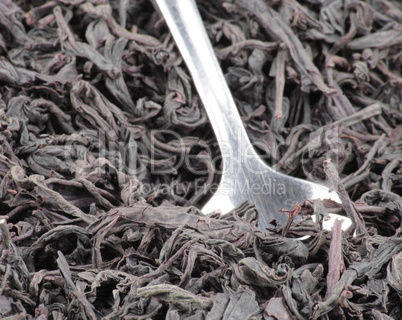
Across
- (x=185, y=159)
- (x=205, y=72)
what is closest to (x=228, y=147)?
(x=185, y=159)

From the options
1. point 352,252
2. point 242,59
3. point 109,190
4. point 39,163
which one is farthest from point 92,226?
point 242,59

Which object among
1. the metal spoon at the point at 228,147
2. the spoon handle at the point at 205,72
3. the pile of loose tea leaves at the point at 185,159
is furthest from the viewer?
the spoon handle at the point at 205,72

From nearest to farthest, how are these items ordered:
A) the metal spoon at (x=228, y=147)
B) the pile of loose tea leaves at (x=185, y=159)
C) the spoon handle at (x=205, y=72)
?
the pile of loose tea leaves at (x=185, y=159) < the metal spoon at (x=228, y=147) < the spoon handle at (x=205, y=72)

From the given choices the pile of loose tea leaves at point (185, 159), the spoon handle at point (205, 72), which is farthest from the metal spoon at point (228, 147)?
the pile of loose tea leaves at point (185, 159)

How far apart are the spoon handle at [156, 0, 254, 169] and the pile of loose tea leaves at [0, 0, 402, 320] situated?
0.17 metres

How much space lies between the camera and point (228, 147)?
3023 millimetres

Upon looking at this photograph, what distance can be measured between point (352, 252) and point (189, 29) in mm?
1808

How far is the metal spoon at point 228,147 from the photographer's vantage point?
2844 millimetres

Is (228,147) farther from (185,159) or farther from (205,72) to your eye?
(205,72)

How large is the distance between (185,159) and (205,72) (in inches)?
23.2

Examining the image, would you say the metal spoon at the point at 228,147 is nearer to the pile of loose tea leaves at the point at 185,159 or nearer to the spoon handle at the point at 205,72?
the spoon handle at the point at 205,72

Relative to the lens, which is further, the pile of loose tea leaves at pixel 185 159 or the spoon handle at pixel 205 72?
the spoon handle at pixel 205 72

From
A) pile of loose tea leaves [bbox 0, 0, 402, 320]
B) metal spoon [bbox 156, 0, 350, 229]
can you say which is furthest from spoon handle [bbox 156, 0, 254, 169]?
pile of loose tea leaves [bbox 0, 0, 402, 320]

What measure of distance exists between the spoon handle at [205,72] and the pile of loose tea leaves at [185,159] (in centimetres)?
17
